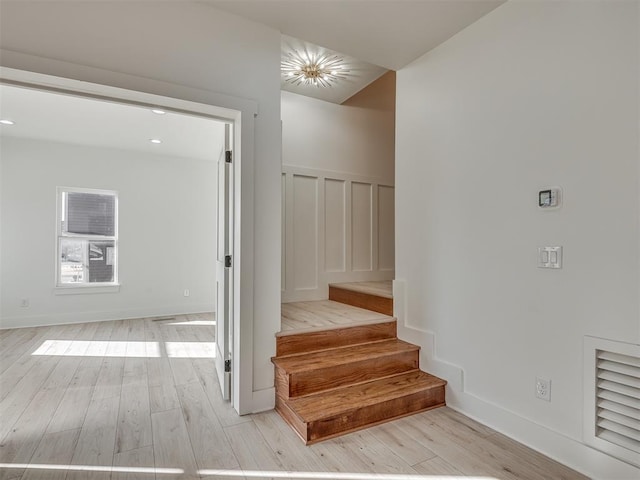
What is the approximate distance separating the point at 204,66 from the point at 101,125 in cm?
309

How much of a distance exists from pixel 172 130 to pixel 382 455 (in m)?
4.49

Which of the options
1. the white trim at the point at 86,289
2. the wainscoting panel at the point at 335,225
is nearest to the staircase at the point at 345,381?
the wainscoting panel at the point at 335,225

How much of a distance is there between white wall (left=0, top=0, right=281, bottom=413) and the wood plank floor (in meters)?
0.39

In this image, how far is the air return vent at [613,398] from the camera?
157cm

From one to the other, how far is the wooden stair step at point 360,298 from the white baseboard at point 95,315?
10.7ft

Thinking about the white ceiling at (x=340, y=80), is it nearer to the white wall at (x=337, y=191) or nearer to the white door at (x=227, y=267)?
the white wall at (x=337, y=191)

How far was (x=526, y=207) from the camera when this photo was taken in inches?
79.0

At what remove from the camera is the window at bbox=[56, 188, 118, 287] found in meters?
5.29

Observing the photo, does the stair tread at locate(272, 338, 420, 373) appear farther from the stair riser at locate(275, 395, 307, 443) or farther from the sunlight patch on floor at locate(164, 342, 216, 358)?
the sunlight patch on floor at locate(164, 342, 216, 358)

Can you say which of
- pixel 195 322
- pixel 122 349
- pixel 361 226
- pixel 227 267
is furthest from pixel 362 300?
pixel 195 322

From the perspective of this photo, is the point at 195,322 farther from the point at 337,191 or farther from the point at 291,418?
the point at 291,418

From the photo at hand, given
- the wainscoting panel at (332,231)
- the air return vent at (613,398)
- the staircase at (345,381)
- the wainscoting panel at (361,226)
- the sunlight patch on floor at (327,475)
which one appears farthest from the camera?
the wainscoting panel at (361,226)

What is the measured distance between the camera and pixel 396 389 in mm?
2385

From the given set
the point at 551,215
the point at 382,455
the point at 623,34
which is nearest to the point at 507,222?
the point at 551,215
